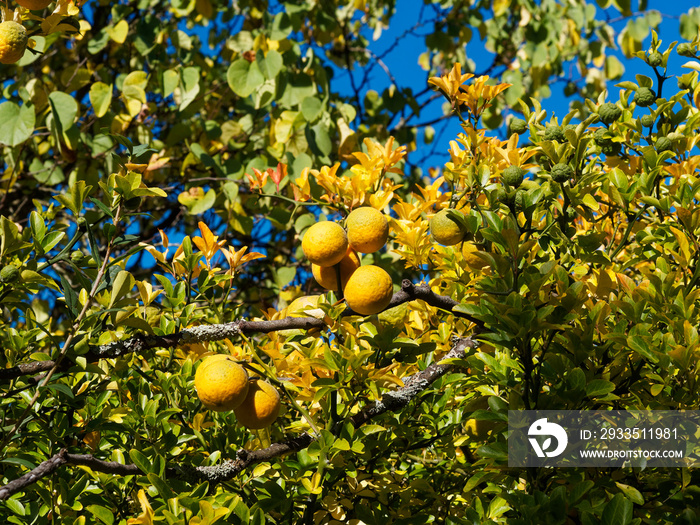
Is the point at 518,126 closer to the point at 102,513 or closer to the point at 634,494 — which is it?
the point at 634,494

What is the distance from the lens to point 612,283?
36.6 inches

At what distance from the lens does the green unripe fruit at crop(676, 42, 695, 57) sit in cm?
124

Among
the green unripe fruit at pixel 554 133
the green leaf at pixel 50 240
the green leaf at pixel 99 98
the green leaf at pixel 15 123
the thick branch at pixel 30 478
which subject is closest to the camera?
the thick branch at pixel 30 478

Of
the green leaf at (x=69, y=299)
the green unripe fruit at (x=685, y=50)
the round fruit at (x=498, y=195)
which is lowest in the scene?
the green leaf at (x=69, y=299)

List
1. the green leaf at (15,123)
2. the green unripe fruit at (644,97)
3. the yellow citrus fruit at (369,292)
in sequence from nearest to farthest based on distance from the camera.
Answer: the yellow citrus fruit at (369,292)
the green unripe fruit at (644,97)
the green leaf at (15,123)

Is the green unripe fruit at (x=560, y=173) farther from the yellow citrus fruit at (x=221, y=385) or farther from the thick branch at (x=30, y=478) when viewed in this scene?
the thick branch at (x=30, y=478)

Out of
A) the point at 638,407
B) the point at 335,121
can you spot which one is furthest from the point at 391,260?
the point at 638,407

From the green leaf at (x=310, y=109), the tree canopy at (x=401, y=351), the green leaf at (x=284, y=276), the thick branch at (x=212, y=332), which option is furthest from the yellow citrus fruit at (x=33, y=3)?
the green leaf at (x=284, y=276)

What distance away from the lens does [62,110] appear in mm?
1975

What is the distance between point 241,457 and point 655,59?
1.07m

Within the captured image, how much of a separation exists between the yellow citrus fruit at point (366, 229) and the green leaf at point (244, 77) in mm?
1477

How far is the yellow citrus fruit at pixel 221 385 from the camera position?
0.74m

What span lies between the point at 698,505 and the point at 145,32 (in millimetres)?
2552

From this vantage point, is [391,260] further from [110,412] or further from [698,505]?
[698,505]
